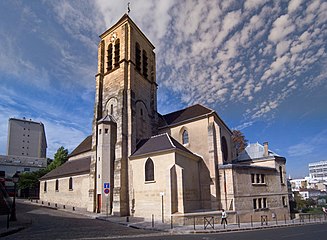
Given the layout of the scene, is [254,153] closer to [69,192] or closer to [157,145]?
[157,145]

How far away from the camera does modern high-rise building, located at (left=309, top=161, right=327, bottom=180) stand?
15088 cm

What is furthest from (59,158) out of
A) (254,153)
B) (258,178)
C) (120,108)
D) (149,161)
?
(258,178)

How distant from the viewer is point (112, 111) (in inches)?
1117

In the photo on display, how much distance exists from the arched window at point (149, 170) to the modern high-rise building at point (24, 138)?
81602 mm

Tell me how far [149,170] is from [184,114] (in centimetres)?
1008

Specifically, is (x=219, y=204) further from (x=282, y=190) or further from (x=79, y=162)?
(x=79, y=162)

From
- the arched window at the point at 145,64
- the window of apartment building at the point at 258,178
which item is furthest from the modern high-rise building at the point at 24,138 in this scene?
the window of apartment building at the point at 258,178

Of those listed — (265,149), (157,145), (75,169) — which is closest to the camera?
(157,145)

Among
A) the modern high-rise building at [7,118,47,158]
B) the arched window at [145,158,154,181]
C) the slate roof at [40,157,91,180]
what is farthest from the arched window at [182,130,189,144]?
the modern high-rise building at [7,118,47,158]

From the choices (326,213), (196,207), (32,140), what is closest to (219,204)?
(196,207)

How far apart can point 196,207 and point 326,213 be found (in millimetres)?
20446

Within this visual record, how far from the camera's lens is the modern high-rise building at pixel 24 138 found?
8744cm

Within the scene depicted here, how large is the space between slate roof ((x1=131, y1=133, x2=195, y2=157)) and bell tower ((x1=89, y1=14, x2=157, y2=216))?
101cm

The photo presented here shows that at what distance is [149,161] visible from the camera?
23297 mm
